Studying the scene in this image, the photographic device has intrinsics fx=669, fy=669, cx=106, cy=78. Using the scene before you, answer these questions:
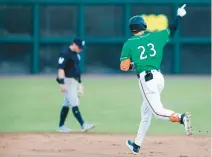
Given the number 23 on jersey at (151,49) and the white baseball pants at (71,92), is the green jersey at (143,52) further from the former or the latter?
the white baseball pants at (71,92)

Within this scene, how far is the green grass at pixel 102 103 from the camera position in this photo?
11609mm

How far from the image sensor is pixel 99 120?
12.2 metres

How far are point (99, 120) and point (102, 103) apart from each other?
7.83 feet

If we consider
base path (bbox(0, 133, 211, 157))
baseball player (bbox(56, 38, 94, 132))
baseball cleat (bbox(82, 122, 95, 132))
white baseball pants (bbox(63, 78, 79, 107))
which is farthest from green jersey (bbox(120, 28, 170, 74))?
baseball cleat (bbox(82, 122, 95, 132))

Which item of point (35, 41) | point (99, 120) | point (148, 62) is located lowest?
point (35, 41)

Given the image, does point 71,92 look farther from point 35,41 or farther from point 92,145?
point 35,41

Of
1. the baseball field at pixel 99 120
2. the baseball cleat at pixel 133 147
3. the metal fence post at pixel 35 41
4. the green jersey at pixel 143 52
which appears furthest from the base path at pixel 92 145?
the metal fence post at pixel 35 41

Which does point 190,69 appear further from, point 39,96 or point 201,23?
point 39,96

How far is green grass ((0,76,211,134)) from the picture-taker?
11.6 meters

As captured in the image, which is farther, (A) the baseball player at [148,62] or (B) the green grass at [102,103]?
(B) the green grass at [102,103]

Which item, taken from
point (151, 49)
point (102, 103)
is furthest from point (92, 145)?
point (102, 103)

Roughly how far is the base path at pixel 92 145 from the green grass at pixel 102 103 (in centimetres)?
74

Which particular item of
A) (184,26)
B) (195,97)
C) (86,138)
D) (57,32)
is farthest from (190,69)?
(86,138)

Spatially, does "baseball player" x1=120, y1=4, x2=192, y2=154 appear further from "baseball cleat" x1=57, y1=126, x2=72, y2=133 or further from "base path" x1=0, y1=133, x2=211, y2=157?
"baseball cleat" x1=57, y1=126, x2=72, y2=133
